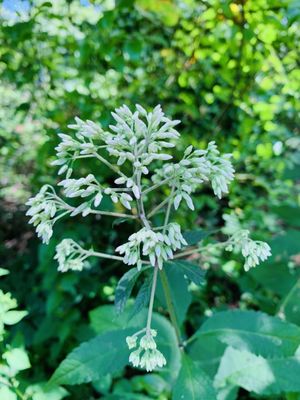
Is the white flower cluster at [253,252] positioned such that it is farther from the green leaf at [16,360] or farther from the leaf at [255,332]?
the green leaf at [16,360]

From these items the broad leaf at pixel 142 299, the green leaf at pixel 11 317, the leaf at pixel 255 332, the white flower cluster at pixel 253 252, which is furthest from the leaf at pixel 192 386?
the green leaf at pixel 11 317

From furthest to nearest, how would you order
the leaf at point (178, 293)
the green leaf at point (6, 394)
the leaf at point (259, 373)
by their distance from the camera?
1. the leaf at point (178, 293)
2. the leaf at point (259, 373)
3. the green leaf at point (6, 394)

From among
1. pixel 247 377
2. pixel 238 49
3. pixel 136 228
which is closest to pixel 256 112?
pixel 238 49

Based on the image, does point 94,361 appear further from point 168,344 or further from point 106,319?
point 106,319

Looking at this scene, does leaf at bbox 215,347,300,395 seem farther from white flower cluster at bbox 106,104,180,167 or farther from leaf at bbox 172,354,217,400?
white flower cluster at bbox 106,104,180,167

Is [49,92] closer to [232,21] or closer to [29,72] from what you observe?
[29,72]

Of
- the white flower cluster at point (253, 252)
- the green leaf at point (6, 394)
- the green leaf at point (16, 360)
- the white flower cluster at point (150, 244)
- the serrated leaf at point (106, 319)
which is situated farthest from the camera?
the serrated leaf at point (106, 319)

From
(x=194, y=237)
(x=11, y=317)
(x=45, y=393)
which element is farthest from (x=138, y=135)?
(x=45, y=393)
